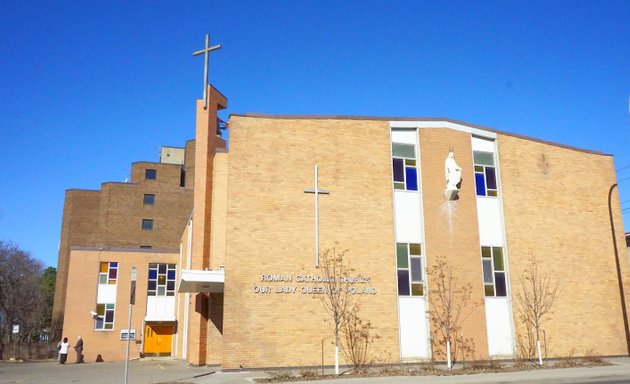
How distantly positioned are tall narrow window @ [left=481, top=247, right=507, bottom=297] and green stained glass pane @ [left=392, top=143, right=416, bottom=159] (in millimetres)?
4954

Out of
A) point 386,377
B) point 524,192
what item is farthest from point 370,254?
point 524,192

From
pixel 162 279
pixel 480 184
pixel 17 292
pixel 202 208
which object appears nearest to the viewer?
pixel 480 184

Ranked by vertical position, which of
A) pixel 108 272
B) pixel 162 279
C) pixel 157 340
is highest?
pixel 108 272

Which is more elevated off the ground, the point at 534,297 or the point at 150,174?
the point at 150,174

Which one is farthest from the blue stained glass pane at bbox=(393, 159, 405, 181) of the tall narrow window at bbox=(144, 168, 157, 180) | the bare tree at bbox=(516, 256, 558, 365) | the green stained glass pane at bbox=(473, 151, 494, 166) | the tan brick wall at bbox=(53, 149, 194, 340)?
the tall narrow window at bbox=(144, 168, 157, 180)

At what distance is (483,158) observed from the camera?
83.4 feet

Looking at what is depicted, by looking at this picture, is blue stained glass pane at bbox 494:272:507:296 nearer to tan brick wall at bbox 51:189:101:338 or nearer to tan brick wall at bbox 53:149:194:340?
tan brick wall at bbox 53:149:194:340

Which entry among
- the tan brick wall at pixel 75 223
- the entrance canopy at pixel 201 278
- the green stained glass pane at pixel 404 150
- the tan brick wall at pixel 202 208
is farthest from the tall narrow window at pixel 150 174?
the green stained glass pane at pixel 404 150

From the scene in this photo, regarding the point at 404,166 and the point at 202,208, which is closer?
the point at 404,166

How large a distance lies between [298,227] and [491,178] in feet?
30.1

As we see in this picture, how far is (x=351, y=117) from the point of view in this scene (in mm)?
23750

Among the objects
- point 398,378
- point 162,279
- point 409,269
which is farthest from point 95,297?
point 398,378

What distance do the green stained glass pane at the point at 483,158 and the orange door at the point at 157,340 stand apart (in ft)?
80.8

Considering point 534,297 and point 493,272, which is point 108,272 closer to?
point 493,272
